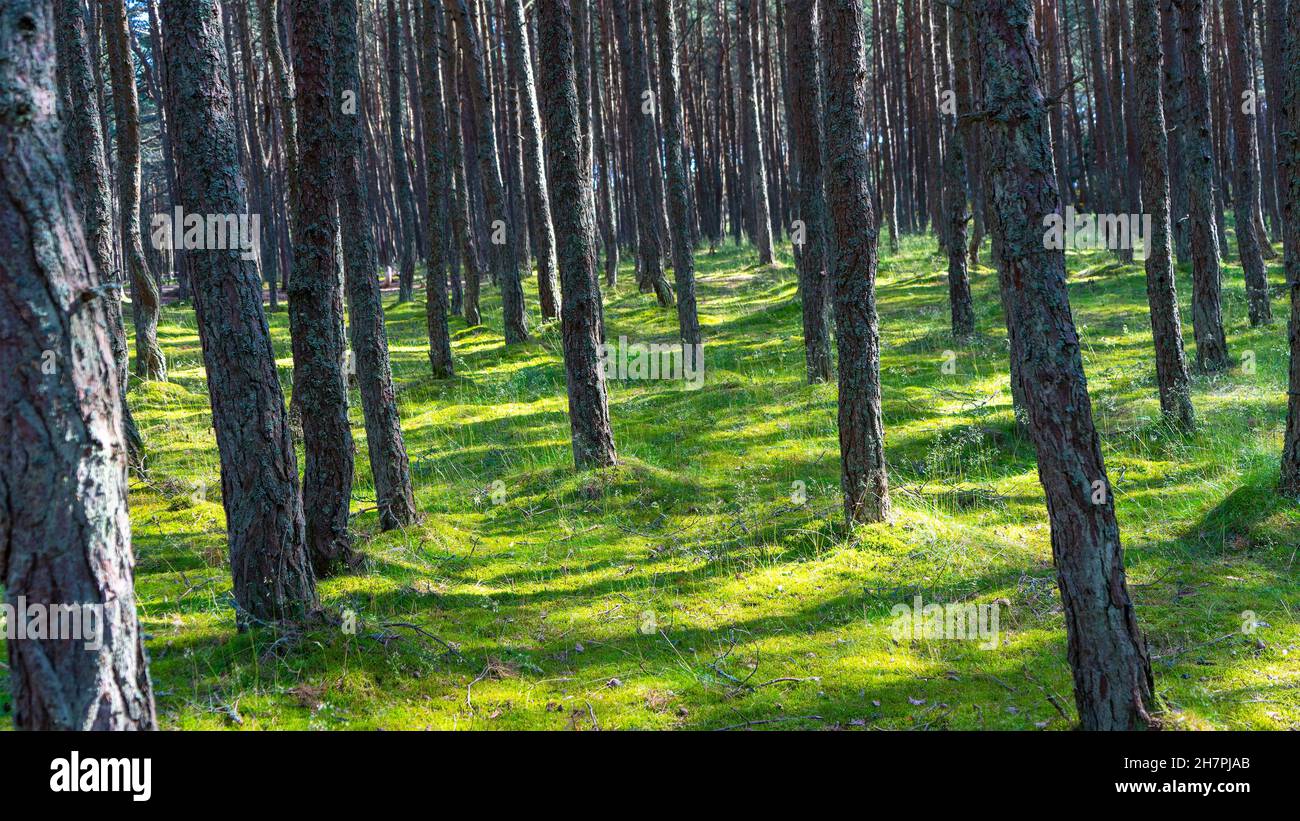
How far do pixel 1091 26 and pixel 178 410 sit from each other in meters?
29.1

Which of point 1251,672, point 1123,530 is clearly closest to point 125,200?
point 1123,530

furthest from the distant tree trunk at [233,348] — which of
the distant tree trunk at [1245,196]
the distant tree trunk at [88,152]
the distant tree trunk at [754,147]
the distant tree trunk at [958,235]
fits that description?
the distant tree trunk at [754,147]

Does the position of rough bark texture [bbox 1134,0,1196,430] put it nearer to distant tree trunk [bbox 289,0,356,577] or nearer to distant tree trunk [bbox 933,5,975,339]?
distant tree trunk [bbox 933,5,975,339]

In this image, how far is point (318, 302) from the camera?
7.39m

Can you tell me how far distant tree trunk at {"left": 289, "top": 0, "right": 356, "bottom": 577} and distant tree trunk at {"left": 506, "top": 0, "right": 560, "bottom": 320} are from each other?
9.20 m

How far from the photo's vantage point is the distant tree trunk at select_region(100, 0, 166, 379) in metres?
14.1

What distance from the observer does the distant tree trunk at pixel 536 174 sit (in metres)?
17.0

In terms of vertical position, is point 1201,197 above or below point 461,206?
below

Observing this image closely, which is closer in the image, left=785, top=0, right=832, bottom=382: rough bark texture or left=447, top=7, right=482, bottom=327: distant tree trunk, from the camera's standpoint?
left=785, top=0, right=832, bottom=382: rough bark texture

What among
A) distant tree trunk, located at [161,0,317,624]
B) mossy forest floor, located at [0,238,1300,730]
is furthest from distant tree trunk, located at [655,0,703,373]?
distant tree trunk, located at [161,0,317,624]

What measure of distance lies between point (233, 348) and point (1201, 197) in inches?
493

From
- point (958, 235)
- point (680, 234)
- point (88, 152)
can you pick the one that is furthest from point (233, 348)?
point (958, 235)

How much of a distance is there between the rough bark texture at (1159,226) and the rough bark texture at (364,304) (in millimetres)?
8253

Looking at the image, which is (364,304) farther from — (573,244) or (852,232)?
(852,232)
